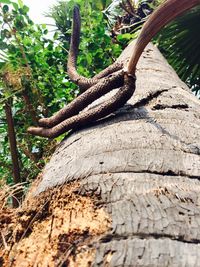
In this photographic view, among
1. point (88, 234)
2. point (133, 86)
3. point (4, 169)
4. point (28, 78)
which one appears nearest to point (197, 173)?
point (88, 234)

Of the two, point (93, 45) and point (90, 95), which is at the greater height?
point (93, 45)

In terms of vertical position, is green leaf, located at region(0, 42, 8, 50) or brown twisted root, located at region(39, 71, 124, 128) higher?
green leaf, located at region(0, 42, 8, 50)

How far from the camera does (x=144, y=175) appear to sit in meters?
0.97

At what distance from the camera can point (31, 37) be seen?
4.53 metres

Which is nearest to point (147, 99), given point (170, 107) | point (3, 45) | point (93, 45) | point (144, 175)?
point (170, 107)

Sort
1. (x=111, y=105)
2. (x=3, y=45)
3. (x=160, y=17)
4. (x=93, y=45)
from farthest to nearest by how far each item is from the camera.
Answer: (x=3, y=45)
(x=93, y=45)
(x=111, y=105)
(x=160, y=17)

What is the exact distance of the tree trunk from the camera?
0.74m

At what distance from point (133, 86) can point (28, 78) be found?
Answer: 9.85ft

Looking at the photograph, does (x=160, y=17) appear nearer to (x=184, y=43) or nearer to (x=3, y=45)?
(x=184, y=43)

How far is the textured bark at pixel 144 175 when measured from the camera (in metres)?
0.73

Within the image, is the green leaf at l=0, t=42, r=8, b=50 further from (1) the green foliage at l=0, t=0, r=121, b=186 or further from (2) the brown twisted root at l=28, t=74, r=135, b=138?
(2) the brown twisted root at l=28, t=74, r=135, b=138

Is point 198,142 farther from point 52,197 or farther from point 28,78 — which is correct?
point 28,78

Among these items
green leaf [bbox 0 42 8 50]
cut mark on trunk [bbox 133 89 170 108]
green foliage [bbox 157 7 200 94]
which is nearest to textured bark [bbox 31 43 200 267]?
cut mark on trunk [bbox 133 89 170 108]

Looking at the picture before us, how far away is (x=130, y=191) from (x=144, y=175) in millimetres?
86
